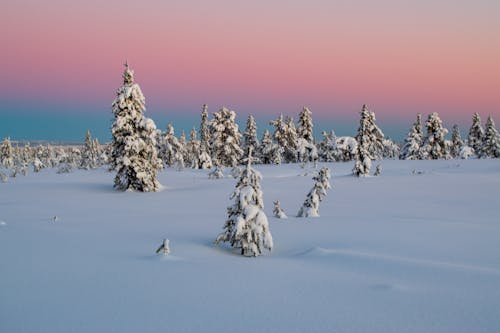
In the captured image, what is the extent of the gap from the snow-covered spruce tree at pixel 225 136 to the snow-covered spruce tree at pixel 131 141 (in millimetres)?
27222

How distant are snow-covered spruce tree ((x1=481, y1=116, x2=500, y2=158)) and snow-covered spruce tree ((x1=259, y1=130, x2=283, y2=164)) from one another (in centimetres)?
3337

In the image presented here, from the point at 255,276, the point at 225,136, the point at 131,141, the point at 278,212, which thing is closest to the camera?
the point at 255,276

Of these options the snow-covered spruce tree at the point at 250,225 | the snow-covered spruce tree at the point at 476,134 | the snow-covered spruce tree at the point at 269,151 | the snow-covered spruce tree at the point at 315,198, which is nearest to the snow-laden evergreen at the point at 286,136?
the snow-covered spruce tree at the point at 269,151

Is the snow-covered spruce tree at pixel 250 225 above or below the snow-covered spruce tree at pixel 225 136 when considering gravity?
below

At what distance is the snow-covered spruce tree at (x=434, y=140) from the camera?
5566cm

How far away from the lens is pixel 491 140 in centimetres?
6134

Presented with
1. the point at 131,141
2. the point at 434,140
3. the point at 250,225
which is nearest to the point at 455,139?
the point at 434,140

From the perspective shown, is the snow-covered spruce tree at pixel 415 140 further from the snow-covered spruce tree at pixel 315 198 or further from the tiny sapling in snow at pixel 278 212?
the tiny sapling in snow at pixel 278 212

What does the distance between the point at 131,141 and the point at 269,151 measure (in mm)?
39279

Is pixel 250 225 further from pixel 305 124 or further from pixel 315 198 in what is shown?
pixel 305 124

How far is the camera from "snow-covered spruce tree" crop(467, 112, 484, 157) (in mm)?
63844

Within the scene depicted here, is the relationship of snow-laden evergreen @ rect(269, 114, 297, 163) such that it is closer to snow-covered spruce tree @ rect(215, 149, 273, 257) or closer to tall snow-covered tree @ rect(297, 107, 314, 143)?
tall snow-covered tree @ rect(297, 107, 314, 143)

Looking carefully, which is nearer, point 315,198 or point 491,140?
point 315,198

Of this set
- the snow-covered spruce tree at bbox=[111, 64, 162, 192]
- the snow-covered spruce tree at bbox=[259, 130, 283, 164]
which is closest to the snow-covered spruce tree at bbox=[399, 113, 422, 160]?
the snow-covered spruce tree at bbox=[259, 130, 283, 164]
